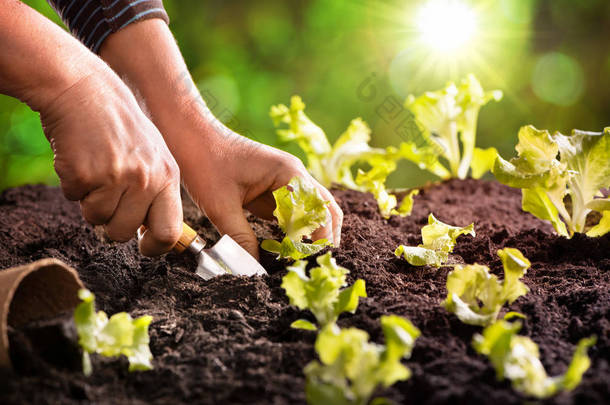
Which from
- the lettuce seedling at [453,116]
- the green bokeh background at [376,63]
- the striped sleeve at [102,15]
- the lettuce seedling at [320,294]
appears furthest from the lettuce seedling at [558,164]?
the green bokeh background at [376,63]

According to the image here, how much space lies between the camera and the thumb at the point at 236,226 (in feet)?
3.52

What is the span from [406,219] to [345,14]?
1389 millimetres

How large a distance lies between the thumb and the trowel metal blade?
0.24 ft

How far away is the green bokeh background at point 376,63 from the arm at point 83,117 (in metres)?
1.40

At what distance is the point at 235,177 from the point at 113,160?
322 millimetres

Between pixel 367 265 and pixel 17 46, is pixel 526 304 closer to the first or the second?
pixel 367 265

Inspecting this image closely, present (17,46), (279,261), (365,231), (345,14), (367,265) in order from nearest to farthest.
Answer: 1. (17,46)
2. (367,265)
3. (279,261)
4. (365,231)
5. (345,14)

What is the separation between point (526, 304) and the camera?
79 centimetres

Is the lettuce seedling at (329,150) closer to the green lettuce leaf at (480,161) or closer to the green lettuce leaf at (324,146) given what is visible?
the green lettuce leaf at (324,146)

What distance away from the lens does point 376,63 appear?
254 centimetres

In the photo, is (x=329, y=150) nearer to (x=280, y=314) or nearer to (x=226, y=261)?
(x=226, y=261)

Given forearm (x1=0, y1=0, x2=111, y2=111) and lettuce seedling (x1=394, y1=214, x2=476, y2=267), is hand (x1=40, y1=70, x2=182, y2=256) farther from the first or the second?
lettuce seedling (x1=394, y1=214, x2=476, y2=267)

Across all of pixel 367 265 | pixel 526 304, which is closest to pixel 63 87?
pixel 367 265

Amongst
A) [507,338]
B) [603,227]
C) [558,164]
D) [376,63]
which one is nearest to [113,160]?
[507,338]
